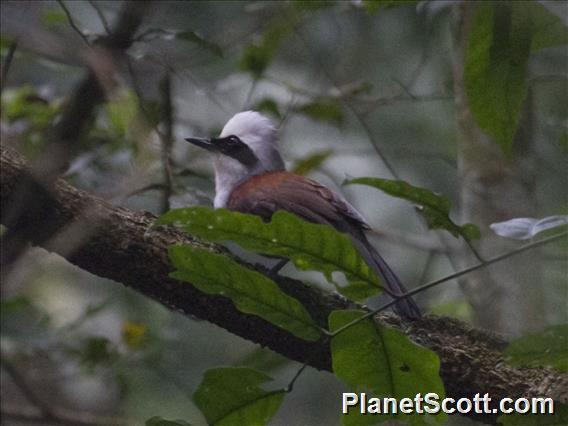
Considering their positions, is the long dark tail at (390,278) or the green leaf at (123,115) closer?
the long dark tail at (390,278)

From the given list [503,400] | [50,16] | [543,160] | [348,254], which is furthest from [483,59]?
[543,160]

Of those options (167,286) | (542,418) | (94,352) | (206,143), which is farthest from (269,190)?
(542,418)

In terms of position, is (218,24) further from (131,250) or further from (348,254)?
(348,254)

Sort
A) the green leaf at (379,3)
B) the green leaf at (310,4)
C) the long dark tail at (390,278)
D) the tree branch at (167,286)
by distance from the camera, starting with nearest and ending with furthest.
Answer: the green leaf at (379,3)
the tree branch at (167,286)
the long dark tail at (390,278)
the green leaf at (310,4)

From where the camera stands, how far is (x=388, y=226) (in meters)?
5.57

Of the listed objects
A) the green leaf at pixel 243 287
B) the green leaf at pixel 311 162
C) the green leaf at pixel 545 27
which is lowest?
the green leaf at pixel 243 287

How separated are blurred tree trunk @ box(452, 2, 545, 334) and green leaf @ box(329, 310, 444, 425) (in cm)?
192

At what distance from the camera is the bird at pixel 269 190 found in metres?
2.62

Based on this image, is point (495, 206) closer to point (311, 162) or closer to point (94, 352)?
point (311, 162)

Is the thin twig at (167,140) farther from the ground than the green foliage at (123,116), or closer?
closer

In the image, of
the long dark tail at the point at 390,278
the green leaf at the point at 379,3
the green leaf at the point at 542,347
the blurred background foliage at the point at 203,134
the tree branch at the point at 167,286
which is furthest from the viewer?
the blurred background foliage at the point at 203,134

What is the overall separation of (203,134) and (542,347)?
8.85 ft

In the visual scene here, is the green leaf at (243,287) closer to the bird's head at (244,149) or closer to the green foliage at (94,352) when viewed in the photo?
the bird's head at (244,149)

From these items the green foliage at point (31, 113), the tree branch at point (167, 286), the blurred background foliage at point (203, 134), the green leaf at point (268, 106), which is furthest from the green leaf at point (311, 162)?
the tree branch at point (167, 286)
